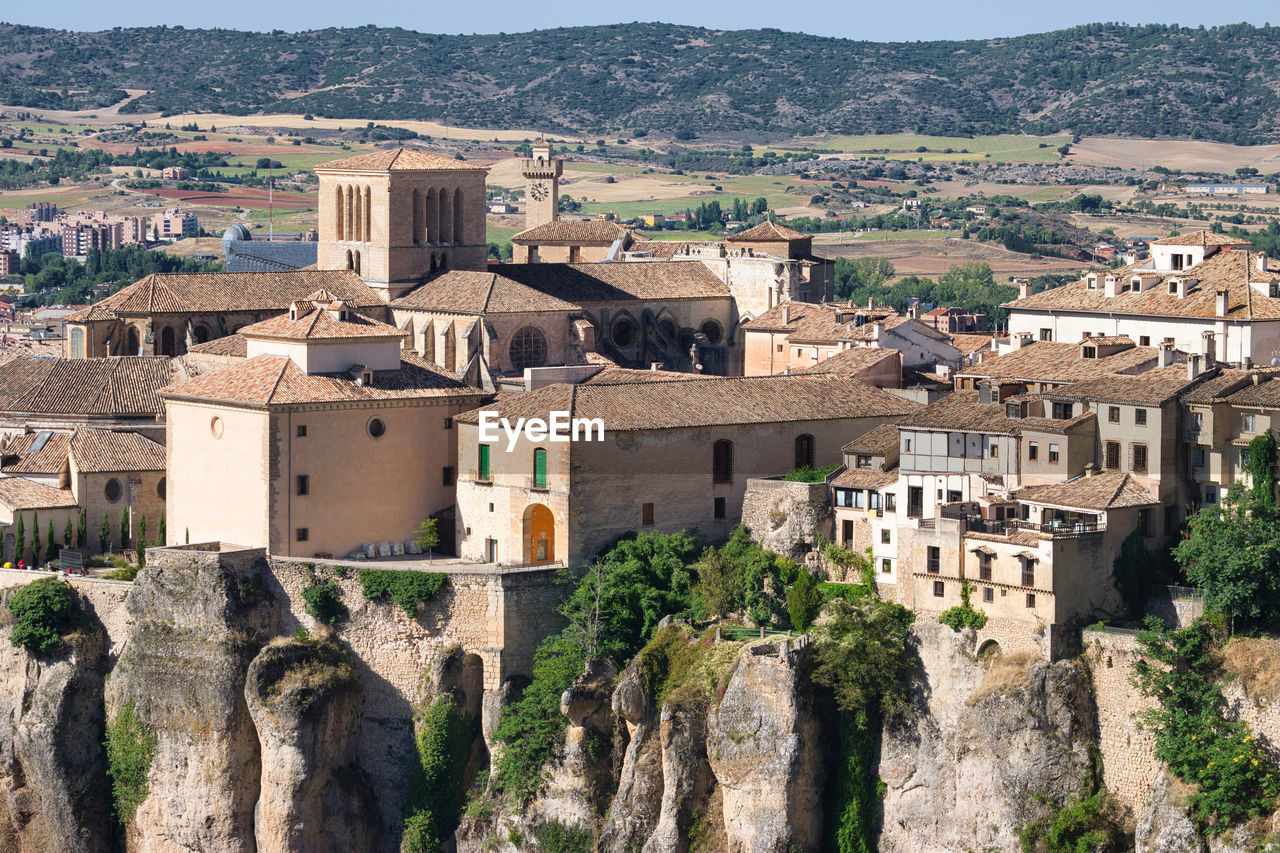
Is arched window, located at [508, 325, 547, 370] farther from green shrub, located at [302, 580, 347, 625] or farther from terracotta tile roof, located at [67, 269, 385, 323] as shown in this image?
green shrub, located at [302, 580, 347, 625]

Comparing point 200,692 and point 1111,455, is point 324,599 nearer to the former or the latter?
point 200,692

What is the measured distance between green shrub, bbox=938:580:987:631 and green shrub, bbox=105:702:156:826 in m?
22.0

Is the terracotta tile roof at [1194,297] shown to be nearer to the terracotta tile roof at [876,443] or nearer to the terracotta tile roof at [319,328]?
the terracotta tile roof at [876,443]

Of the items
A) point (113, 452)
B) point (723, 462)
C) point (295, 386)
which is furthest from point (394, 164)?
point (723, 462)

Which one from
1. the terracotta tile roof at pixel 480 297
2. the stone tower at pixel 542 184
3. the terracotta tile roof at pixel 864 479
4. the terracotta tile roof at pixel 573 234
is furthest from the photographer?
the stone tower at pixel 542 184

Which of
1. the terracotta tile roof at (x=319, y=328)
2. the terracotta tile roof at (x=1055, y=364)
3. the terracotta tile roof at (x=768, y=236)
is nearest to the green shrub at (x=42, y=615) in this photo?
the terracotta tile roof at (x=319, y=328)

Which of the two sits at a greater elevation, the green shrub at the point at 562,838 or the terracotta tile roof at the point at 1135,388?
the terracotta tile roof at the point at 1135,388

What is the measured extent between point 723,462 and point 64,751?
63.9ft

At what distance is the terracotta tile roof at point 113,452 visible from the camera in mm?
68000

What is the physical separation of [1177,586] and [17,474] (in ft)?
111

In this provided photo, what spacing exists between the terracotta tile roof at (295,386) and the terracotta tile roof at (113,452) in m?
3.12

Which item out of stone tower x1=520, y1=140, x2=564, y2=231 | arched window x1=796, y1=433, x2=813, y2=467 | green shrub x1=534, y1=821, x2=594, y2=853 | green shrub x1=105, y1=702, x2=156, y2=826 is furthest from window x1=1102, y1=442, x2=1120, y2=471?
stone tower x1=520, y1=140, x2=564, y2=231
